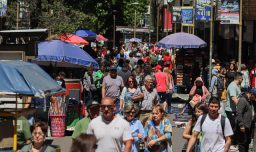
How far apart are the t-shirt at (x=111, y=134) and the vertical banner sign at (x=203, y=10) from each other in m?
20.8

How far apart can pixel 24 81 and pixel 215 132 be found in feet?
8.90

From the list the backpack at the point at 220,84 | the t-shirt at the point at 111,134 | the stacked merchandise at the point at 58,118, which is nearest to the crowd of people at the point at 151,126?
the t-shirt at the point at 111,134

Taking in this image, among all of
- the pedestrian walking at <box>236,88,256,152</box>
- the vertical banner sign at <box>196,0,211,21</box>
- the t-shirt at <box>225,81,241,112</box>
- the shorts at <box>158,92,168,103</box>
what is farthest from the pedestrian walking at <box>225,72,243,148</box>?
the vertical banner sign at <box>196,0,211,21</box>

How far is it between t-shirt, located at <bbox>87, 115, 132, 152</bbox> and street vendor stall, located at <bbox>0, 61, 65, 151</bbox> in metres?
1.01

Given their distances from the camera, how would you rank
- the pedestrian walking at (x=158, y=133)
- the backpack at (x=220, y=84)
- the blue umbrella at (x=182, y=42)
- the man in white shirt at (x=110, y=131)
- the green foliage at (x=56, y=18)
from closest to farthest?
the man in white shirt at (x=110, y=131), the pedestrian walking at (x=158, y=133), the backpack at (x=220, y=84), the green foliage at (x=56, y=18), the blue umbrella at (x=182, y=42)

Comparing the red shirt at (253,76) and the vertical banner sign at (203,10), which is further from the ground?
the vertical banner sign at (203,10)

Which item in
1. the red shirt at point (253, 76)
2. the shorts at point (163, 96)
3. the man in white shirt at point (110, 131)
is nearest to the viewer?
the man in white shirt at point (110, 131)

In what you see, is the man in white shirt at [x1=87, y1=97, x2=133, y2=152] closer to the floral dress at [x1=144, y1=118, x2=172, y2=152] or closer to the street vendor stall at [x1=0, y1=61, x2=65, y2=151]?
the street vendor stall at [x1=0, y1=61, x2=65, y2=151]

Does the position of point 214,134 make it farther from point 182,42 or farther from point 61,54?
point 182,42

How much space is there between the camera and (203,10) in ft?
97.1

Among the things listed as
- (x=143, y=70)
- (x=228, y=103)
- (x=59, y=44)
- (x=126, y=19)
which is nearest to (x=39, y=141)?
(x=228, y=103)

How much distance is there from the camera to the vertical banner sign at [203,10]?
2941cm

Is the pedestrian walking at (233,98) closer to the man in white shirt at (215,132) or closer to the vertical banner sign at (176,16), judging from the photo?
the man in white shirt at (215,132)

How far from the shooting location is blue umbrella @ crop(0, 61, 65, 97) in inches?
355
